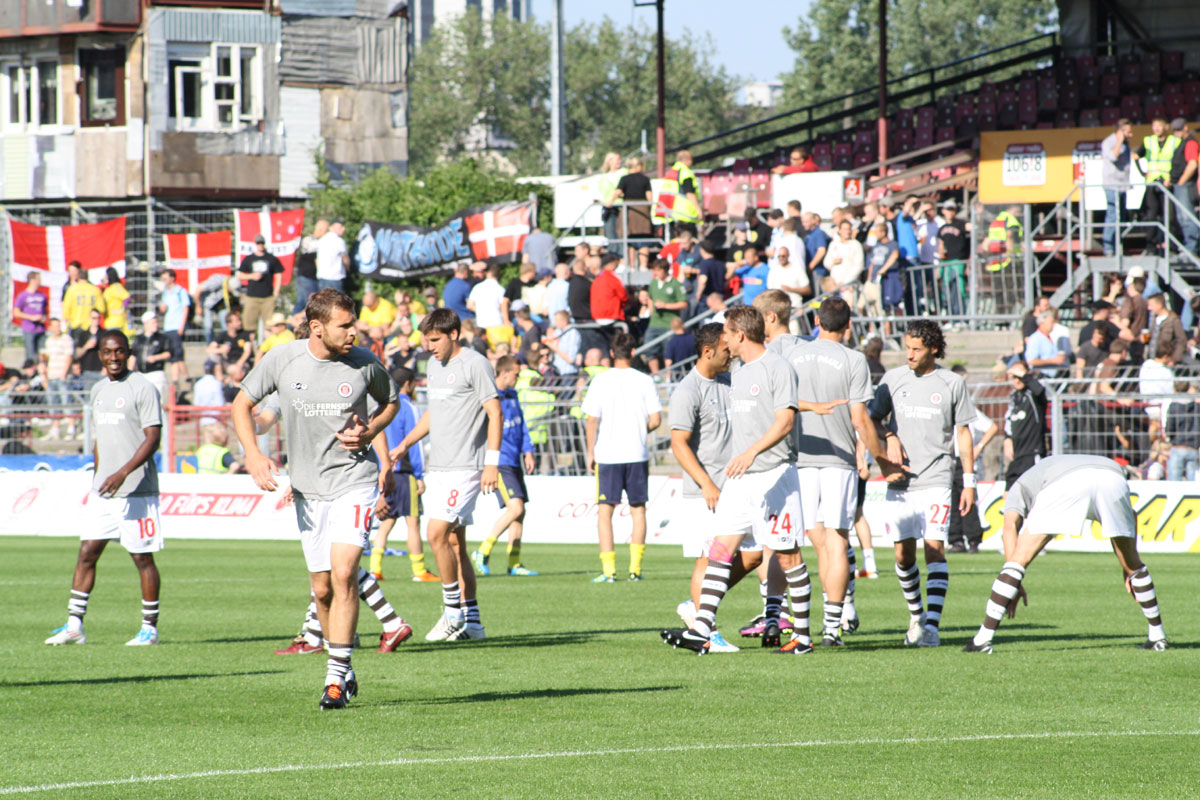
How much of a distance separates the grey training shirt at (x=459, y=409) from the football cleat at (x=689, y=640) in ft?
6.47

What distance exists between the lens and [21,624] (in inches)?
515

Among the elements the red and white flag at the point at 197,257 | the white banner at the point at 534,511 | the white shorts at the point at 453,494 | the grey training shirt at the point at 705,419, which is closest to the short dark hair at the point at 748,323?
the grey training shirt at the point at 705,419

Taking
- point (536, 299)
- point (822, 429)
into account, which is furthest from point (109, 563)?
point (822, 429)

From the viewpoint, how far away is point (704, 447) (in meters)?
12.2

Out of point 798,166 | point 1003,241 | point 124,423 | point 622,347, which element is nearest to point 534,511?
point 622,347

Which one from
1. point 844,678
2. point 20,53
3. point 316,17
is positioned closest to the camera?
point 844,678

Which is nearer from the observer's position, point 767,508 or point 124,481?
point 767,508

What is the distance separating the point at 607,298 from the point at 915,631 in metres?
14.7

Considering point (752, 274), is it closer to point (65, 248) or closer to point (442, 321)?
point (442, 321)

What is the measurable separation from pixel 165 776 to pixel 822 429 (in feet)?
17.6

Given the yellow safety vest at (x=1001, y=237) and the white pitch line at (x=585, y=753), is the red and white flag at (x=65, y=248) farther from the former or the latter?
the white pitch line at (x=585, y=753)

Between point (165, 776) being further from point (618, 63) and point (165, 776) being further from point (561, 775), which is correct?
point (618, 63)

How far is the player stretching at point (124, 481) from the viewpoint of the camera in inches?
457

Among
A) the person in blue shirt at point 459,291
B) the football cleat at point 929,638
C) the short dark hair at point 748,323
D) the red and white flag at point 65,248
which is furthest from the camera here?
the red and white flag at point 65,248
